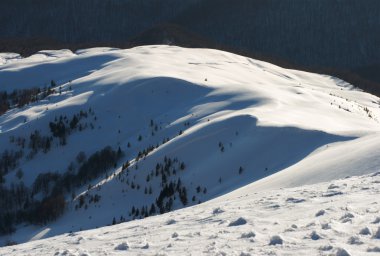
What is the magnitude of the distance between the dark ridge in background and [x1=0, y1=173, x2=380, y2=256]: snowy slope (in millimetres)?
77599

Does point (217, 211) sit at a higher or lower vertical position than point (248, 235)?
lower

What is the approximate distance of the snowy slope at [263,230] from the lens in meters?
6.98

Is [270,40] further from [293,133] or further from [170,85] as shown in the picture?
[293,133]

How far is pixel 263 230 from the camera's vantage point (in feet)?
26.1

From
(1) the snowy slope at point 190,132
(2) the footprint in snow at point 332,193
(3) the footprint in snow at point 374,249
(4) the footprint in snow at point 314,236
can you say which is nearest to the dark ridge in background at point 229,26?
(1) the snowy slope at point 190,132

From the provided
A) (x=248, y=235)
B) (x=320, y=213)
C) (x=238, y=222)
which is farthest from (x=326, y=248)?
(x=238, y=222)

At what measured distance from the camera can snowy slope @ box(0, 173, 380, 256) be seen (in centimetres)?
698

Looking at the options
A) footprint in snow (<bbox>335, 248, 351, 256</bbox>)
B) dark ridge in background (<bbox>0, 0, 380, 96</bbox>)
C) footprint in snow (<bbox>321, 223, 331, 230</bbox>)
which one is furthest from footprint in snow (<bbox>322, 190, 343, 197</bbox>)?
dark ridge in background (<bbox>0, 0, 380, 96</bbox>)

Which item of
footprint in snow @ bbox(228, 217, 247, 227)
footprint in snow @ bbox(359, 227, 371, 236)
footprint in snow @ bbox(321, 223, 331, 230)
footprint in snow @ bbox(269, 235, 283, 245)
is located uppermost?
footprint in snow @ bbox(359, 227, 371, 236)

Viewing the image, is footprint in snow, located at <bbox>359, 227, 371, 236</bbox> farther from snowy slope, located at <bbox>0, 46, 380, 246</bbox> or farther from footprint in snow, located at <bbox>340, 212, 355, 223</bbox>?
snowy slope, located at <bbox>0, 46, 380, 246</bbox>

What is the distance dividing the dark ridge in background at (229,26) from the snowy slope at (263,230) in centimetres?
7760

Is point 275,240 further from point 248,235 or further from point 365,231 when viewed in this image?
point 365,231

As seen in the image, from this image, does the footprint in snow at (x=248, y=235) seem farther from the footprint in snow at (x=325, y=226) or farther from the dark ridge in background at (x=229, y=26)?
the dark ridge in background at (x=229, y=26)

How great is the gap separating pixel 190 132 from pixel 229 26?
10907 centimetres
